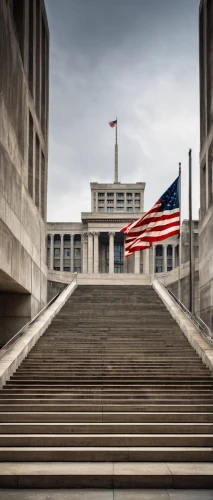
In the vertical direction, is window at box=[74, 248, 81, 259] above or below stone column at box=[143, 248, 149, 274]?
above

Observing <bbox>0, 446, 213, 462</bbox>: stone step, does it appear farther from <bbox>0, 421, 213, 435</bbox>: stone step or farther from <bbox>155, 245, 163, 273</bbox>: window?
<bbox>155, 245, 163, 273</bbox>: window

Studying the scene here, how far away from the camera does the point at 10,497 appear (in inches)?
359

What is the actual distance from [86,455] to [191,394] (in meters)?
4.18

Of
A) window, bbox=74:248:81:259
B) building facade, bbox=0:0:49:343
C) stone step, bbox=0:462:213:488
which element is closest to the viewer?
stone step, bbox=0:462:213:488

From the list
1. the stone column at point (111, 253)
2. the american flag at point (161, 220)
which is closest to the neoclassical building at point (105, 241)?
the stone column at point (111, 253)

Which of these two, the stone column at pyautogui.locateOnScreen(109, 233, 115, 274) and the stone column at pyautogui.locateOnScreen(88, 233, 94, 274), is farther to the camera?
the stone column at pyautogui.locateOnScreen(88, 233, 94, 274)

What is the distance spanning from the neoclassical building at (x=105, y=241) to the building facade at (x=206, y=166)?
40.4 metres

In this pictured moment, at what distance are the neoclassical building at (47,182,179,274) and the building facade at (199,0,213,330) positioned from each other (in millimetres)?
40417

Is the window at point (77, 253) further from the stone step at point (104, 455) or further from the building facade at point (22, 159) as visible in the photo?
the stone step at point (104, 455)

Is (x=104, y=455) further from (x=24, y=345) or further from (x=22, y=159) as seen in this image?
(x=22, y=159)

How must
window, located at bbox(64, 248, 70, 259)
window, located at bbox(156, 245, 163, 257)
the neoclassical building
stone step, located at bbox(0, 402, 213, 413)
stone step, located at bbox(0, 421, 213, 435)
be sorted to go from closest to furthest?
stone step, located at bbox(0, 421, 213, 435)
stone step, located at bbox(0, 402, 213, 413)
the neoclassical building
window, located at bbox(156, 245, 163, 257)
window, located at bbox(64, 248, 70, 259)

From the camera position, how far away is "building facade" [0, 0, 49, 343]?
1847 centimetres

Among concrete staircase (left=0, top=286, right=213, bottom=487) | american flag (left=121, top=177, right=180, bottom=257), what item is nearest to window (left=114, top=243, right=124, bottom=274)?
american flag (left=121, top=177, right=180, bottom=257)

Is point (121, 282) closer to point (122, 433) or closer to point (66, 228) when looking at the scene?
point (122, 433)
